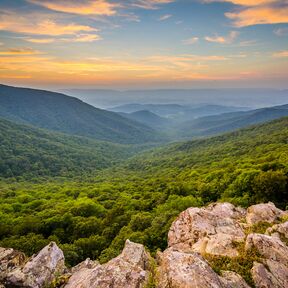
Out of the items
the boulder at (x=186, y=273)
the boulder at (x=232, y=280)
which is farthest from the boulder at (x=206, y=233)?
the boulder at (x=186, y=273)

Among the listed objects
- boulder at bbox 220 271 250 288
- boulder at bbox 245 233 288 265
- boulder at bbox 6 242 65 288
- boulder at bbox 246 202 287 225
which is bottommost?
boulder at bbox 6 242 65 288

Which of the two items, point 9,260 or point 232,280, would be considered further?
point 9,260

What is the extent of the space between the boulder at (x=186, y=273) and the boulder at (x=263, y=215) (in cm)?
1581

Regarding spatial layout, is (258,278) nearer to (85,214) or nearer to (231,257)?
(231,257)

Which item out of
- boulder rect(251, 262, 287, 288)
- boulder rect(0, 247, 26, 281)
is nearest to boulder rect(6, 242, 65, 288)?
boulder rect(0, 247, 26, 281)

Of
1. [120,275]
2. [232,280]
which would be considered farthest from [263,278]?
[120,275]

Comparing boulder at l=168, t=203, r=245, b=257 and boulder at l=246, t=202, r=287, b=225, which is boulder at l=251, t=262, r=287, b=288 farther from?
boulder at l=246, t=202, r=287, b=225

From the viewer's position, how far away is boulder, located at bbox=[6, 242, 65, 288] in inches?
892

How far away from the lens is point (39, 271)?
945 inches

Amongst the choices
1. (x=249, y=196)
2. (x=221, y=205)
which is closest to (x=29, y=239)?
(x=221, y=205)

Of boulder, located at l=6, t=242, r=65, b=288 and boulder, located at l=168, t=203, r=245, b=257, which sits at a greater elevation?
boulder, located at l=168, t=203, r=245, b=257

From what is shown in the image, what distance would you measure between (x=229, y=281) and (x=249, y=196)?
122ft

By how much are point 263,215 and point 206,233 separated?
383 inches

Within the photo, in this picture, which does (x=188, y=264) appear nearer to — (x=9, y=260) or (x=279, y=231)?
(x=279, y=231)
